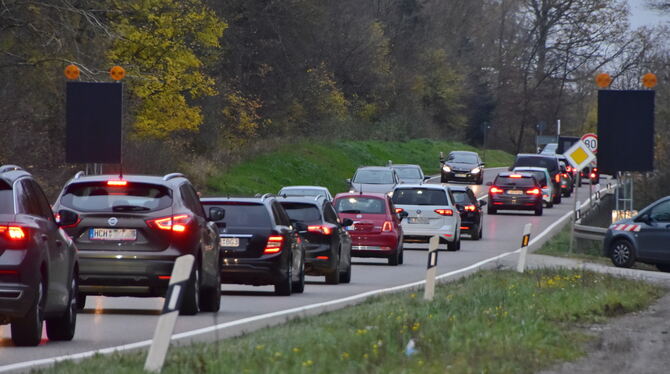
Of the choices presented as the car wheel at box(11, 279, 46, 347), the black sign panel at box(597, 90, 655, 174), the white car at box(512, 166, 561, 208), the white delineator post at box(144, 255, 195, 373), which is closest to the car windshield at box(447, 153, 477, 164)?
the white car at box(512, 166, 561, 208)

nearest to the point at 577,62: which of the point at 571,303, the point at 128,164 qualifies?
the point at 128,164

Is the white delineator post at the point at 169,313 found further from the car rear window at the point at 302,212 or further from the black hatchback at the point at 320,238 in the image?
the car rear window at the point at 302,212

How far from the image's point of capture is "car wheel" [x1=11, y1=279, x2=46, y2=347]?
13.1 meters

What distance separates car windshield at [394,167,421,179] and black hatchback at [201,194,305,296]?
37.2 m

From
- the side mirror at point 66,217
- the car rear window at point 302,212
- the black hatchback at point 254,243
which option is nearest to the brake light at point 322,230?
the car rear window at point 302,212

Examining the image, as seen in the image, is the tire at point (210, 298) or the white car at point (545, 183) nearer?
the tire at point (210, 298)

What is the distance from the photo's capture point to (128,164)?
47.2 metres

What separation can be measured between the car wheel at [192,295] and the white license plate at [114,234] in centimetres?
75

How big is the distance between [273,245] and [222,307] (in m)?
2.12

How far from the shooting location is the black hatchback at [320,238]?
79.9 ft

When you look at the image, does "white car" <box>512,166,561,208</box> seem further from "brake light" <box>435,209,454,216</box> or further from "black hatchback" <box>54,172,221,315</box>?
"black hatchback" <box>54,172,221,315</box>

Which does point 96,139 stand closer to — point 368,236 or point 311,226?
point 368,236

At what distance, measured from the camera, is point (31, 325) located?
1320 centimetres

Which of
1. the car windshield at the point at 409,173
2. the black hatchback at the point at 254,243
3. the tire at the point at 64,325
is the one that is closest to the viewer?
the tire at the point at 64,325
